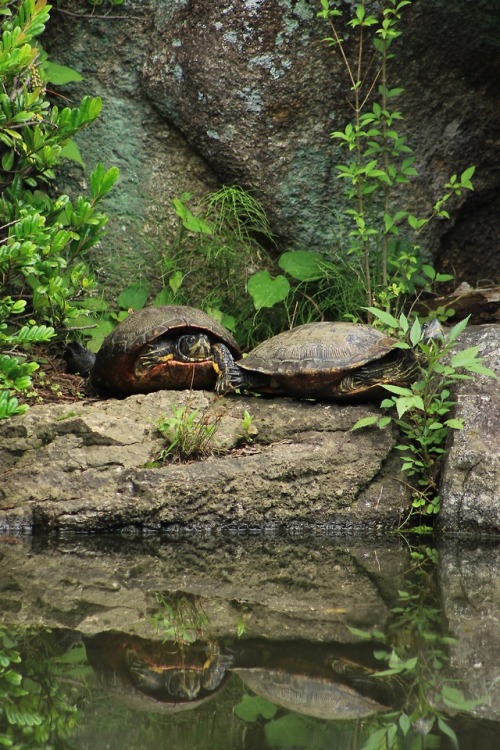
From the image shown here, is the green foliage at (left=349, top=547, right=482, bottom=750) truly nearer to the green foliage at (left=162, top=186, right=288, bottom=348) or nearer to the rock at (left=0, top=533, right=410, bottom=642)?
the rock at (left=0, top=533, right=410, bottom=642)

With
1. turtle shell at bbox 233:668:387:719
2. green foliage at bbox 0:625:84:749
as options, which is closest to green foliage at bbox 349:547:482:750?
turtle shell at bbox 233:668:387:719

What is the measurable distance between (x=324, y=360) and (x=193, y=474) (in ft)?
3.60

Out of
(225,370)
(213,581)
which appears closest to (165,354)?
(225,370)

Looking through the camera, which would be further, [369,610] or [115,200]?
[115,200]

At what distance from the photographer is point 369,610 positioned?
3.64 meters

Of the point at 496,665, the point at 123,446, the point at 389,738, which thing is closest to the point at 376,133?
the point at 123,446

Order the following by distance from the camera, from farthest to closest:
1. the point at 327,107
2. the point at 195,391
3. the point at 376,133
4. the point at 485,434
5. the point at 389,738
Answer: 1. the point at 327,107
2. the point at 376,133
3. the point at 195,391
4. the point at 485,434
5. the point at 389,738

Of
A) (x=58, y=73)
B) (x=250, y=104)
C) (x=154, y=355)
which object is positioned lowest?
(x=154, y=355)

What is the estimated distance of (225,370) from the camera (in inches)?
233

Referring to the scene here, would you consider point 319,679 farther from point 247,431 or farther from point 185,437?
point 247,431

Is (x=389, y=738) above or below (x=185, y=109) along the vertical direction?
below

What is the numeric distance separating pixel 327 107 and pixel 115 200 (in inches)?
72.1

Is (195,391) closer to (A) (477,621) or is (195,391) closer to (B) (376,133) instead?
(B) (376,133)

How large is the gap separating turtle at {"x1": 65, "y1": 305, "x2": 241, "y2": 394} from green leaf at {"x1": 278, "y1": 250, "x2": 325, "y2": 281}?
113cm
